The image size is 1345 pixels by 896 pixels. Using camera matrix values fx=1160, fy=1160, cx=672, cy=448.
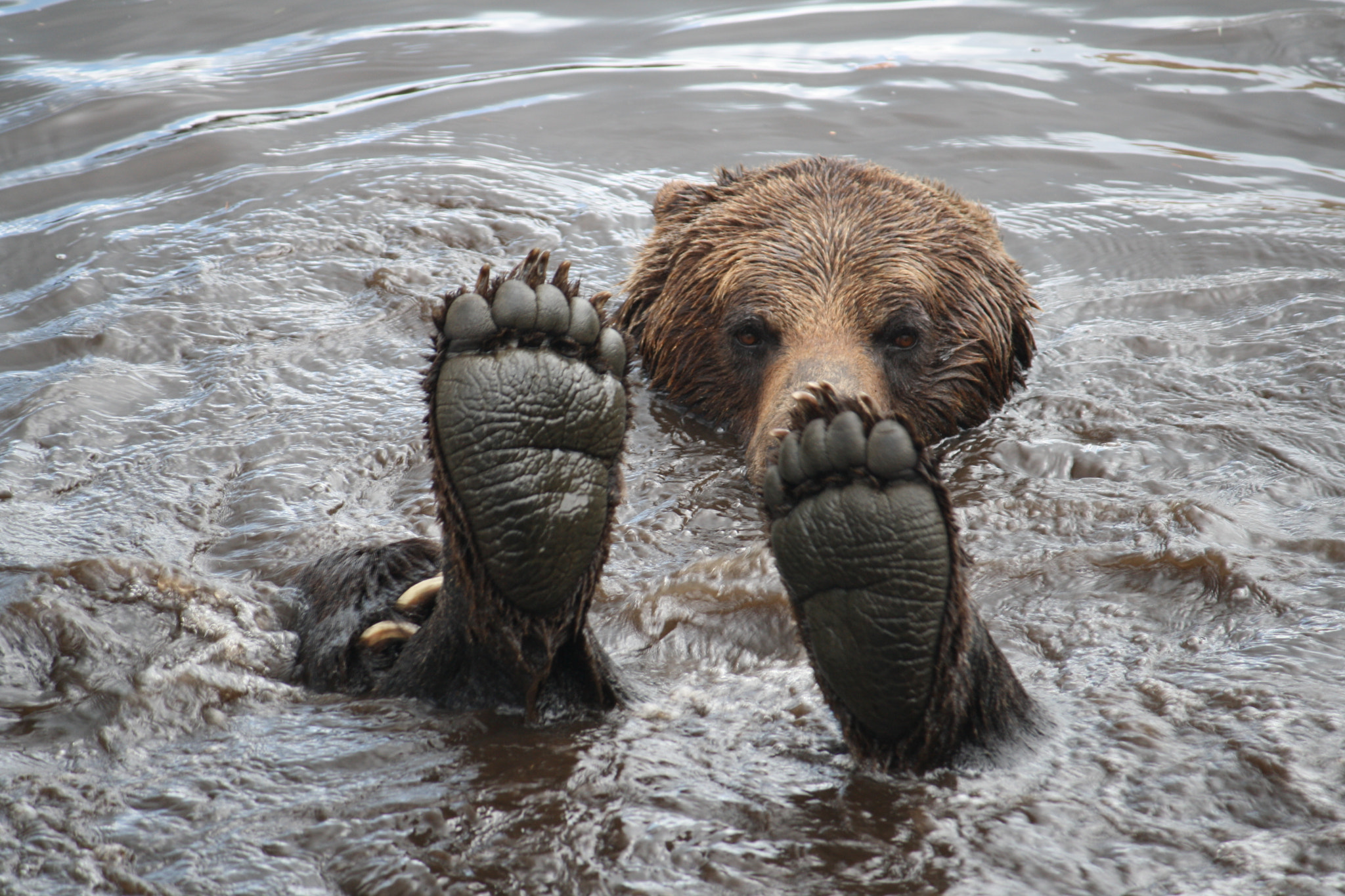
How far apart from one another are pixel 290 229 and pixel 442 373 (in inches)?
197

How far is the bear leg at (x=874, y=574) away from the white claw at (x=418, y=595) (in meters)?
1.19

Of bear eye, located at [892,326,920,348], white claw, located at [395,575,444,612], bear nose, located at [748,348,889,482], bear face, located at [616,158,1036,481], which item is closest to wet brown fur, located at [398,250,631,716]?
white claw, located at [395,575,444,612]

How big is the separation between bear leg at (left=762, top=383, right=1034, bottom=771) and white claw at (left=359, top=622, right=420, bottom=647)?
1.22 m

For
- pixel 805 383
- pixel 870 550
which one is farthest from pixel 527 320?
pixel 805 383

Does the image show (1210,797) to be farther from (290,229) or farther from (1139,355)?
(290,229)

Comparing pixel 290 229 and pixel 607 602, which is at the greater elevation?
pixel 290 229

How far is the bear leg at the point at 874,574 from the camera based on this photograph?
2486 millimetres

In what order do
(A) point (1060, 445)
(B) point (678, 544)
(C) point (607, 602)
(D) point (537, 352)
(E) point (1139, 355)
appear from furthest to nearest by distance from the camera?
(E) point (1139, 355) → (A) point (1060, 445) → (B) point (678, 544) → (C) point (607, 602) → (D) point (537, 352)

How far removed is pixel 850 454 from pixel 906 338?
8.80 ft

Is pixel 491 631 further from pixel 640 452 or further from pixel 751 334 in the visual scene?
pixel 751 334

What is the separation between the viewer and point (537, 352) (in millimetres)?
2795

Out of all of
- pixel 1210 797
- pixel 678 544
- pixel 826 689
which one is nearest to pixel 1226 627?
pixel 1210 797

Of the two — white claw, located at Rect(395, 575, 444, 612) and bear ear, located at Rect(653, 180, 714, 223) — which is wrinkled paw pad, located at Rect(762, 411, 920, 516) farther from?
bear ear, located at Rect(653, 180, 714, 223)

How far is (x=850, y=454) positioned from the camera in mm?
2494
